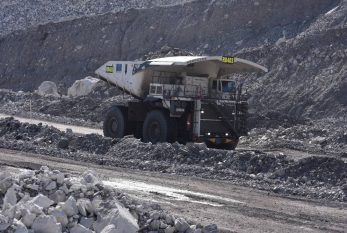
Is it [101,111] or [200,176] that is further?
[101,111]

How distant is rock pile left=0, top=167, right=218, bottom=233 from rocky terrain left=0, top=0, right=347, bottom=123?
20.9 m

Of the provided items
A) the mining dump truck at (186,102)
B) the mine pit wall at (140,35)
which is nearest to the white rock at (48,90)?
the mine pit wall at (140,35)

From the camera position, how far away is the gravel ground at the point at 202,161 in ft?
49.4

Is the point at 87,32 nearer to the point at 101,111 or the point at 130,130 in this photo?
the point at 101,111

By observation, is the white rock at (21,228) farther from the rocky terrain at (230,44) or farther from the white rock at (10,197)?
the rocky terrain at (230,44)

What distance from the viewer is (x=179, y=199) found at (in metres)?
12.5

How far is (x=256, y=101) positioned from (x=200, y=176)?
17466 mm

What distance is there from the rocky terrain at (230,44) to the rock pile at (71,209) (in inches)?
823

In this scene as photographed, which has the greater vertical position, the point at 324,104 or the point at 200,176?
the point at 324,104

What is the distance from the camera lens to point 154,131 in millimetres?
21266

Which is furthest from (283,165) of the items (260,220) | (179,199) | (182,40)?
(182,40)

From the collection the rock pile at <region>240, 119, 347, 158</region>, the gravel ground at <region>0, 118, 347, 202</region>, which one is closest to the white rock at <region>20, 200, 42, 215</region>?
the gravel ground at <region>0, 118, 347, 202</region>

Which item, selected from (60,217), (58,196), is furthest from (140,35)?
(60,217)

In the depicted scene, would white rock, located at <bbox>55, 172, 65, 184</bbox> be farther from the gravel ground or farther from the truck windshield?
the truck windshield
